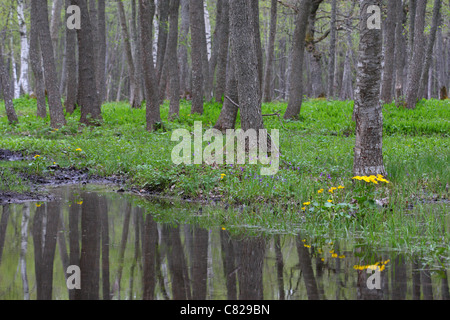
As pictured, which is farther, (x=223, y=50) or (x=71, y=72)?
(x=71, y=72)

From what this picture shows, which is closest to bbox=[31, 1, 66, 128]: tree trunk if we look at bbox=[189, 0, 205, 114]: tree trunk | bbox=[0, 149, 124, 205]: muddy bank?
bbox=[0, 149, 124, 205]: muddy bank

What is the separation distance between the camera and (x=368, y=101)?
7.29m

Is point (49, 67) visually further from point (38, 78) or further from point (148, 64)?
point (148, 64)

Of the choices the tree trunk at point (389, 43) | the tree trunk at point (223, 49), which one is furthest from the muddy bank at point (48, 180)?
the tree trunk at point (389, 43)

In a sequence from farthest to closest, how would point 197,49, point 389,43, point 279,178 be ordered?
1. point 389,43
2. point 197,49
3. point 279,178

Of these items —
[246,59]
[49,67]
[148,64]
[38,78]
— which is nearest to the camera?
[246,59]

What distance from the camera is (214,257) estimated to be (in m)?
4.69

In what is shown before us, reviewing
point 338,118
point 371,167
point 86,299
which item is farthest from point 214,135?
point 86,299

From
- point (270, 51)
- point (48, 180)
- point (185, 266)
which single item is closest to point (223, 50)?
point (270, 51)

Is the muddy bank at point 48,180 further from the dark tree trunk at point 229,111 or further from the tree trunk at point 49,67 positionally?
the tree trunk at point 49,67

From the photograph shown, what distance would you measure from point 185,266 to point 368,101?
14.2ft

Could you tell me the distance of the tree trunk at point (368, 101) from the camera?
23.5 feet

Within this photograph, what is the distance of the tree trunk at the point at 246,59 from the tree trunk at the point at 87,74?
8284 mm

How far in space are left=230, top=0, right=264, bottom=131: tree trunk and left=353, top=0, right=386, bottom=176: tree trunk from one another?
241cm
